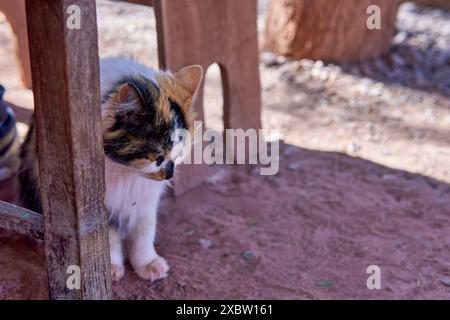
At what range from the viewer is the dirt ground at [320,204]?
9.24 feet

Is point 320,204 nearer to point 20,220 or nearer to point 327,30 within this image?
point 20,220

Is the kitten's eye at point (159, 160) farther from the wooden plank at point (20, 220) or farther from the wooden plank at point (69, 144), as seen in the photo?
the wooden plank at point (20, 220)

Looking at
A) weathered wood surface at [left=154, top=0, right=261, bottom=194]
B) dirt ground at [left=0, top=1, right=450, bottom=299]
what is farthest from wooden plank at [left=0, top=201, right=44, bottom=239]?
weathered wood surface at [left=154, top=0, right=261, bottom=194]

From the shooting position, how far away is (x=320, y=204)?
11.2 ft

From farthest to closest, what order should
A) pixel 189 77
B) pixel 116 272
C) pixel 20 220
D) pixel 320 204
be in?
pixel 320 204 < pixel 116 272 < pixel 189 77 < pixel 20 220

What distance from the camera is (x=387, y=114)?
178 inches

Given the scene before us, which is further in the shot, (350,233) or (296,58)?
(296,58)

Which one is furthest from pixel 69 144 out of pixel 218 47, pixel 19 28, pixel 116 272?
pixel 19 28

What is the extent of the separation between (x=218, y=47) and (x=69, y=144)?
173cm

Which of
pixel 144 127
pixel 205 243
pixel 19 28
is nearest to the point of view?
pixel 144 127

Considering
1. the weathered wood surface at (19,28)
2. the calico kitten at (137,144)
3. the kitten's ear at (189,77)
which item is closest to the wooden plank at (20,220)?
the calico kitten at (137,144)

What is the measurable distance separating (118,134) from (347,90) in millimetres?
2919
